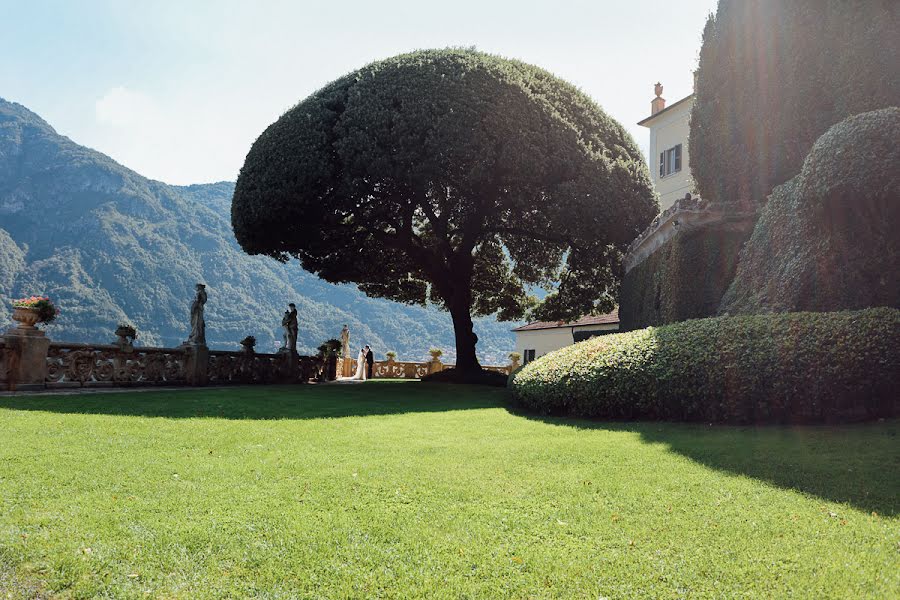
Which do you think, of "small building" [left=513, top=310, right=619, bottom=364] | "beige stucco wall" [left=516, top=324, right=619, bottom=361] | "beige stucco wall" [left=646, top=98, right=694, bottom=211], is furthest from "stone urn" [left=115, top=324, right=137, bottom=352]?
"beige stucco wall" [left=516, top=324, right=619, bottom=361]

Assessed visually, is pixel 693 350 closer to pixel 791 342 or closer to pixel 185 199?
pixel 791 342

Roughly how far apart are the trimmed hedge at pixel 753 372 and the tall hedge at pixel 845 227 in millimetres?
1379

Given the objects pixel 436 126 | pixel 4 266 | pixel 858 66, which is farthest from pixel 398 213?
pixel 4 266

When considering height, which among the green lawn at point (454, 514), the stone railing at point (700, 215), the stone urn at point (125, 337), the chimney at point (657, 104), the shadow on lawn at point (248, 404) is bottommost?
the green lawn at point (454, 514)

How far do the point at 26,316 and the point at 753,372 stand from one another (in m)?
15.5

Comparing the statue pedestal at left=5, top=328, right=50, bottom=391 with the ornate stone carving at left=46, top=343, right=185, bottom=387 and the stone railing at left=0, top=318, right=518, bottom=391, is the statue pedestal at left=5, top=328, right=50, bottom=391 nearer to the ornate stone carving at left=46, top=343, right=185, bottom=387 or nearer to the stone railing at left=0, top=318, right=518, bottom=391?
the stone railing at left=0, top=318, right=518, bottom=391

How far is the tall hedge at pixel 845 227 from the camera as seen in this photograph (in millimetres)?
8648

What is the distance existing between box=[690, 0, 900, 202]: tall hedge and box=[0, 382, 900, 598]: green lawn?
850cm

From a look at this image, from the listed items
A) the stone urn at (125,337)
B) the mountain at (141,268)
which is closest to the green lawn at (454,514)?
the stone urn at (125,337)

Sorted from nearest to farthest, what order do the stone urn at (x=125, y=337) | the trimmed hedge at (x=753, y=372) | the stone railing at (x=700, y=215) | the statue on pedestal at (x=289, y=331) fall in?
the trimmed hedge at (x=753, y=372), the stone railing at (x=700, y=215), the stone urn at (x=125, y=337), the statue on pedestal at (x=289, y=331)

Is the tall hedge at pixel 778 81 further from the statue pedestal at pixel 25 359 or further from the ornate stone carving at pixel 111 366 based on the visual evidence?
the statue pedestal at pixel 25 359

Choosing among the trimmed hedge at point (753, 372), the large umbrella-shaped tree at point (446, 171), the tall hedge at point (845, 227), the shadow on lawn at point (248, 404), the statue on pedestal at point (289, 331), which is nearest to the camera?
the trimmed hedge at point (753, 372)

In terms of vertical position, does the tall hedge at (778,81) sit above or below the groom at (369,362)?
above

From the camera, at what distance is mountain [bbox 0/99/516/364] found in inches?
3374
